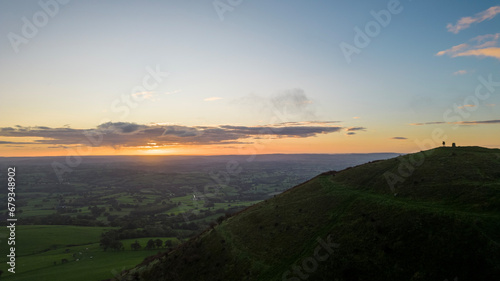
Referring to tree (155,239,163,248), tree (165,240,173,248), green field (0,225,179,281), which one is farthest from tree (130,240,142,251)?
A: tree (165,240,173,248)

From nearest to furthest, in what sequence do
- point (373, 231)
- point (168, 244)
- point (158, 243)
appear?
point (373, 231), point (158, 243), point (168, 244)

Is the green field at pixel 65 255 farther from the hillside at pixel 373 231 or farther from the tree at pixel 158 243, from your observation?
the hillside at pixel 373 231

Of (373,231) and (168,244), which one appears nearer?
(373,231)

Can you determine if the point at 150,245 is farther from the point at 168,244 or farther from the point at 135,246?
the point at 168,244

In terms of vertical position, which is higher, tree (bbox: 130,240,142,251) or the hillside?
the hillside

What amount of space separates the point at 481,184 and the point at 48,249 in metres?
171

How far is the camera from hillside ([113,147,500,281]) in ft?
88.5

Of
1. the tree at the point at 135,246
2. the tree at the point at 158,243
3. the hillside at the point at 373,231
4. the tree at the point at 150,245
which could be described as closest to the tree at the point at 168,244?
the tree at the point at 158,243

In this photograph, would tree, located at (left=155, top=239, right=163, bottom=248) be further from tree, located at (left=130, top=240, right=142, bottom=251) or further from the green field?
tree, located at (left=130, top=240, right=142, bottom=251)

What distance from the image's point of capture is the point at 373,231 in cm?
3294

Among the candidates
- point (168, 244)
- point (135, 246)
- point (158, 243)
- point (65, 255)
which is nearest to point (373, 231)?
point (168, 244)

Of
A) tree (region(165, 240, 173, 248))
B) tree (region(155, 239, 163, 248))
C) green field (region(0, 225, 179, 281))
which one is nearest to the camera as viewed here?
green field (region(0, 225, 179, 281))

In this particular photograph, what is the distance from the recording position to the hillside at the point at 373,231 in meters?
27.0

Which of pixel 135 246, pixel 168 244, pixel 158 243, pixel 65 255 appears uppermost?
pixel 158 243
